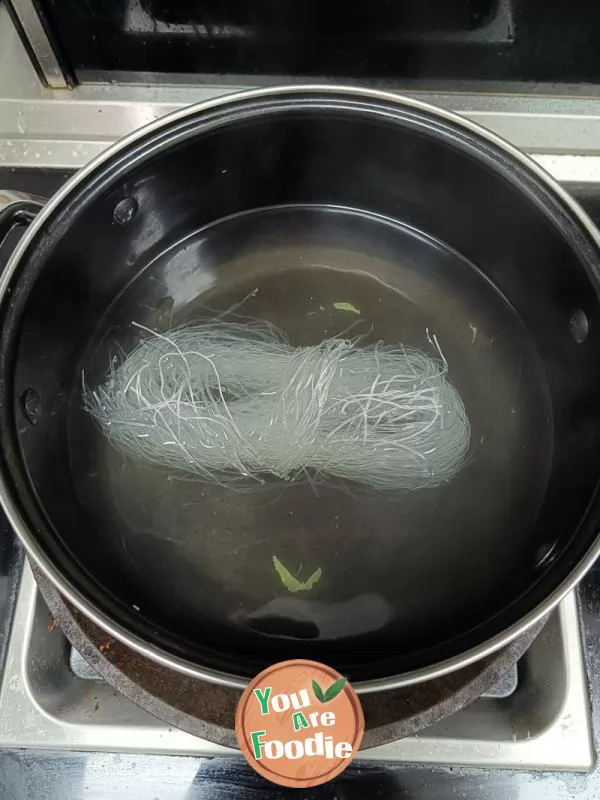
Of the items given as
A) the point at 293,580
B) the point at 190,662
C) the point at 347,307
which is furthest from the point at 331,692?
the point at 347,307

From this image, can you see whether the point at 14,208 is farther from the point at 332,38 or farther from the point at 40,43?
the point at 332,38

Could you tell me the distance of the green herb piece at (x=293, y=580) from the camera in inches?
36.2

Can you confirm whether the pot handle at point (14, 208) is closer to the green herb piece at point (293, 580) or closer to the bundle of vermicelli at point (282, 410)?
the bundle of vermicelli at point (282, 410)

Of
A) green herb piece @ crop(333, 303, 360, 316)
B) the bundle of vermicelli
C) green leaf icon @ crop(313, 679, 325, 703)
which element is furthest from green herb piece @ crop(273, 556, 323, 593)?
green herb piece @ crop(333, 303, 360, 316)

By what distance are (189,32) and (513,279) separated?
2.15ft

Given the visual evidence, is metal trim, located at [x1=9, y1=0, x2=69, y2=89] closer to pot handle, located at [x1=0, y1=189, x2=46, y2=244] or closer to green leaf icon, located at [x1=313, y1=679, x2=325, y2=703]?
pot handle, located at [x1=0, y1=189, x2=46, y2=244]

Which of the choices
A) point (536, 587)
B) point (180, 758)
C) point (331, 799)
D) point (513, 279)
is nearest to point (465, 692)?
point (536, 587)

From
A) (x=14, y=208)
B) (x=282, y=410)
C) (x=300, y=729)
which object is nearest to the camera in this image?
(x=300, y=729)

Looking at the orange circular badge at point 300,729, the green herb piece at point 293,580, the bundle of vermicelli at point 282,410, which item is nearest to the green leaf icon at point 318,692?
the orange circular badge at point 300,729

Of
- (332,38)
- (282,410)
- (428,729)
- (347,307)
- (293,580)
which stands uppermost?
(332,38)

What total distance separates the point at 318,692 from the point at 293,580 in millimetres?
257

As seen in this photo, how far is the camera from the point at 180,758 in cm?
89

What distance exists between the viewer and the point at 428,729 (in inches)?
34.4

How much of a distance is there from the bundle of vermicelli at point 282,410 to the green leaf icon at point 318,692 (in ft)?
1.17
